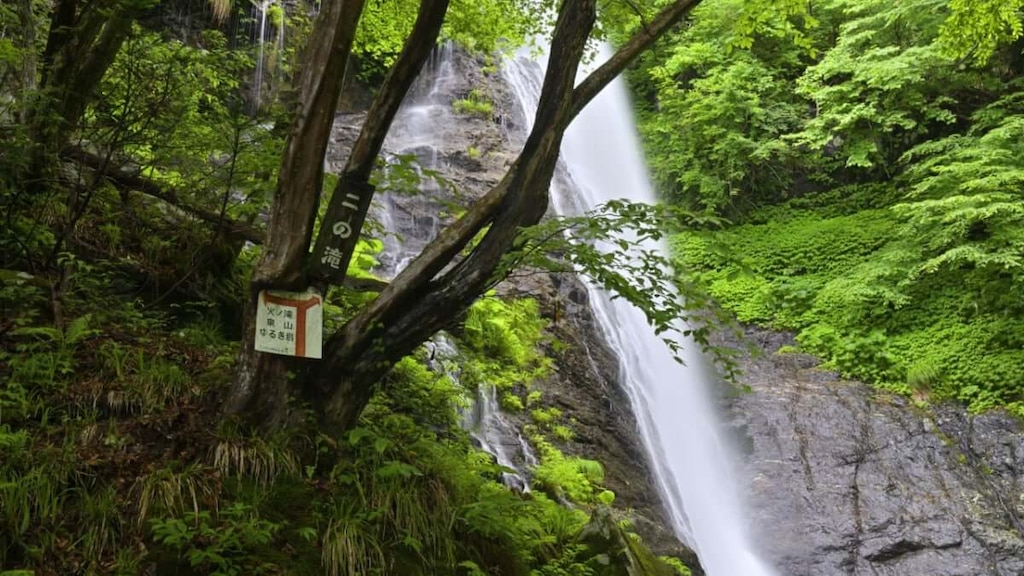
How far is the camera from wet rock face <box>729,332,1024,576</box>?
8633 mm

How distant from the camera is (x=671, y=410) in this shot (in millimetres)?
11445

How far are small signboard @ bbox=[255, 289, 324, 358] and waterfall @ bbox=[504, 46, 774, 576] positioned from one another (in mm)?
2691

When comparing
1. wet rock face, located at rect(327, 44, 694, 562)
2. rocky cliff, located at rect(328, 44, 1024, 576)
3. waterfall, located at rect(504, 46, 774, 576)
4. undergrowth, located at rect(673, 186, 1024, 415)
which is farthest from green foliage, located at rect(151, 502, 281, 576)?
undergrowth, located at rect(673, 186, 1024, 415)

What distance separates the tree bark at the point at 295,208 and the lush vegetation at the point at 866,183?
696 centimetres

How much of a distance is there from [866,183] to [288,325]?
51.5 feet

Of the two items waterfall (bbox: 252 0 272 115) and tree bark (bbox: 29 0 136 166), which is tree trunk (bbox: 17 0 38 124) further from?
waterfall (bbox: 252 0 272 115)

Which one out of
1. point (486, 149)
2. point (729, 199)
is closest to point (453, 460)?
point (486, 149)

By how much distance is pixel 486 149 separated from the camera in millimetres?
14734

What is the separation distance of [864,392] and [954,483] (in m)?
2.21

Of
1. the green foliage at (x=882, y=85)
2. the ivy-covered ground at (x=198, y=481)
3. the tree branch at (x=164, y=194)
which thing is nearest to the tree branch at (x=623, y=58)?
the tree branch at (x=164, y=194)

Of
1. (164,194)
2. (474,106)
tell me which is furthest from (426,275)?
(474,106)

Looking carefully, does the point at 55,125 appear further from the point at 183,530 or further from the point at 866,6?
the point at 866,6

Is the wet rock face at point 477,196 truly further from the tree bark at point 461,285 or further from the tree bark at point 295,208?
the tree bark at point 295,208

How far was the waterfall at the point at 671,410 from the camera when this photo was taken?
9023 millimetres
